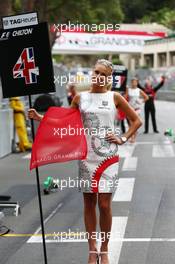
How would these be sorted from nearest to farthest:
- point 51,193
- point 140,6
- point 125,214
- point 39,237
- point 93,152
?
point 93,152, point 39,237, point 125,214, point 51,193, point 140,6

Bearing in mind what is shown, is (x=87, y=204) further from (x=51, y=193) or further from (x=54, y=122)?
(x=51, y=193)

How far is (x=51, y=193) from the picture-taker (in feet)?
36.4

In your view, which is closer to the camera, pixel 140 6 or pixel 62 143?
pixel 62 143

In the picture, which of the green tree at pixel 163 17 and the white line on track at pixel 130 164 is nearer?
the white line on track at pixel 130 164

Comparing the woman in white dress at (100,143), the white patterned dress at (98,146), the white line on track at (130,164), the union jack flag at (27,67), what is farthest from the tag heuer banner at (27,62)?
the white line on track at (130,164)

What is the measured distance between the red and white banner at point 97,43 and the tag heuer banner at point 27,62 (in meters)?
40.7

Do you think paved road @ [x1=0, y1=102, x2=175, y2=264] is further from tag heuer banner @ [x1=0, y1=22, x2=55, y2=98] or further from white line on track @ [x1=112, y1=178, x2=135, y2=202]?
tag heuer banner @ [x1=0, y1=22, x2=55, y2=98]

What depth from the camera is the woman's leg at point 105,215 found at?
632 centimetres

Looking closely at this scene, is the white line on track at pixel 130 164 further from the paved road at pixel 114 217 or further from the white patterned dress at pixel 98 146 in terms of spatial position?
the white patterned dress at pixel 98 146

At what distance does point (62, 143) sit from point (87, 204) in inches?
25.0

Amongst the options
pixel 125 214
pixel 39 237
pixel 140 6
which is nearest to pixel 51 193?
pixel 125 214

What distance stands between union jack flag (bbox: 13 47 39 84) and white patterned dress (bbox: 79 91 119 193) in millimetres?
617

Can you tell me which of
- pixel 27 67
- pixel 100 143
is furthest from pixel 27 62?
pixel 100 143

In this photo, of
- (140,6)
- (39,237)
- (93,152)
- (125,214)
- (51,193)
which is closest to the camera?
(93,152)
